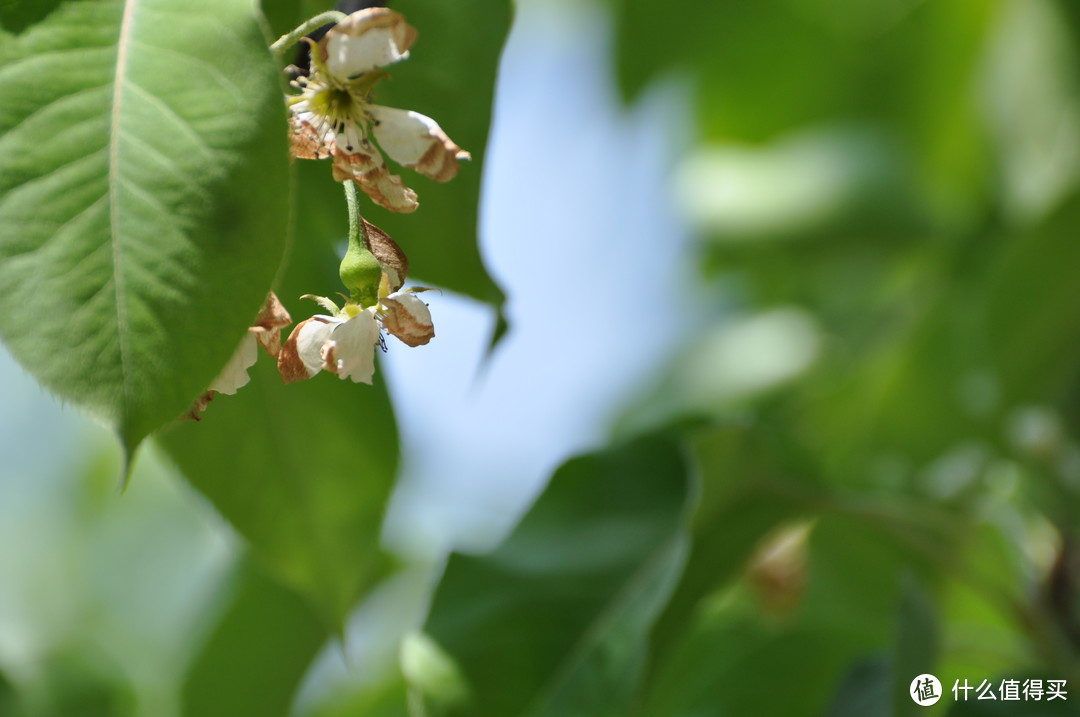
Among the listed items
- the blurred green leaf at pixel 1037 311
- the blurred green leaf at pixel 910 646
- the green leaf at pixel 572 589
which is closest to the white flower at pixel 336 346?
the green leaf at pixel 572 589

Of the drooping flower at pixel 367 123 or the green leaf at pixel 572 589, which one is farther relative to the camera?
the green leaf at pixel 572 589

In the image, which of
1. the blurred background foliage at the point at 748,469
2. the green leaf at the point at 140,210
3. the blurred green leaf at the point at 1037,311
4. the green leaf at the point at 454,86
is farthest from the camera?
the blurred green leaf at the point at 1037,311

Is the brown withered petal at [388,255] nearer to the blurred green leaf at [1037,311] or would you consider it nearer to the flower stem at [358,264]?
the flower stem at [358,264]

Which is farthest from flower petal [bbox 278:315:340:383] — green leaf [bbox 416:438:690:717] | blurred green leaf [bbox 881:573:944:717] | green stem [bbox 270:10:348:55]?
blurred green leaf [bbox 881:573:944:717]

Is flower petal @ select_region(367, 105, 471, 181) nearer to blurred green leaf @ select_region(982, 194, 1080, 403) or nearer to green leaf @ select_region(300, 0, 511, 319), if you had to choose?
green leaf @ select_region(300, 0, 511, 319)

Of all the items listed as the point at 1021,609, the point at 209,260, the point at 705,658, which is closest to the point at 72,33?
the point at 209,260

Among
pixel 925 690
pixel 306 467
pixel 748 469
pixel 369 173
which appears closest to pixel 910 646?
pixel 925 690
